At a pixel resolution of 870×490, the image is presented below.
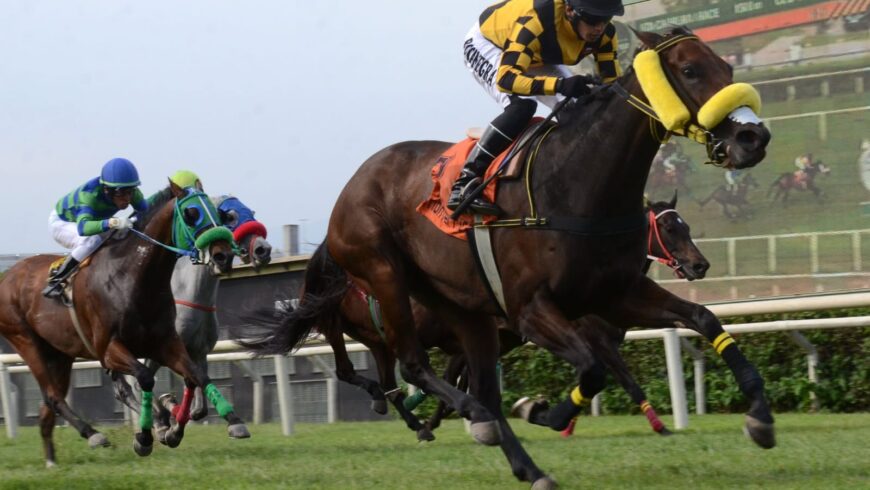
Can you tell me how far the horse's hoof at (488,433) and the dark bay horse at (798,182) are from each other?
4.47 metres

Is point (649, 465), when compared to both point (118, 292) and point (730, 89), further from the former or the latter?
point (118, 292)

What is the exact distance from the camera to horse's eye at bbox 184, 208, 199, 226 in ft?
23.2

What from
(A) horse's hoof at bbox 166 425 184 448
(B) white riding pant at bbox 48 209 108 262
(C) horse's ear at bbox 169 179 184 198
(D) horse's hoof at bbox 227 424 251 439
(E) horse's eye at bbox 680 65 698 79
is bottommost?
(A) horse's hoof at bbox 166 425 184 448

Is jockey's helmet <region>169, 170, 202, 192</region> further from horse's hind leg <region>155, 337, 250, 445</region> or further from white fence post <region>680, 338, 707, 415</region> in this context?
white fence post <region>680, 338, 707, 415</region>

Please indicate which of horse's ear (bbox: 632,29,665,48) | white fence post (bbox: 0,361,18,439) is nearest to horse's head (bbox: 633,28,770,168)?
horse's ear (bbox: 632,29,665,48)

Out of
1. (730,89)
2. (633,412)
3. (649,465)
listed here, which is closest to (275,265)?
(633,412)

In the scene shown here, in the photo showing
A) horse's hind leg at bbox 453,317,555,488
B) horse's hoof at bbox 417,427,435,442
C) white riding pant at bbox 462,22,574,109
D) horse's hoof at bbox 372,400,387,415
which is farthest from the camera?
horse's hoof at bbox 372,400,387,415

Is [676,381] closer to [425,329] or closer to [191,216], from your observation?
[425,329]

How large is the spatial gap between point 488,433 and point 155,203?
11.5ft

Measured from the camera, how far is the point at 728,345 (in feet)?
14.3

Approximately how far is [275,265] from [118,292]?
4886 millimetres

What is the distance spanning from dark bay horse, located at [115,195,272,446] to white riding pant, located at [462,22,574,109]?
88.8 inches

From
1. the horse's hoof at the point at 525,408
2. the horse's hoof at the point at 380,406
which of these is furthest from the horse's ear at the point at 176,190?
the horse's hoof at the point at 525,408

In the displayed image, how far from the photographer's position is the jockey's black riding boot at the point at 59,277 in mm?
7449
